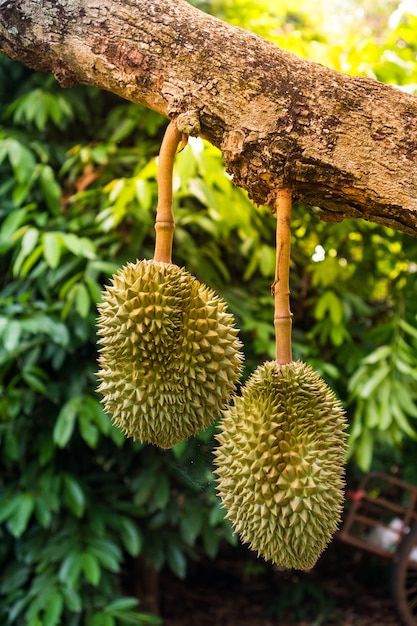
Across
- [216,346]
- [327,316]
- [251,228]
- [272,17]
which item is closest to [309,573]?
[327,316]

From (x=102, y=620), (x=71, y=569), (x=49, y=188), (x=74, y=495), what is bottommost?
(x=102, y=620)

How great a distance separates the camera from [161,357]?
85 cm

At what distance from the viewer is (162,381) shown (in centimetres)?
85

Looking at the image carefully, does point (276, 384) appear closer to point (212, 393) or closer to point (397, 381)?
point (212, 393)

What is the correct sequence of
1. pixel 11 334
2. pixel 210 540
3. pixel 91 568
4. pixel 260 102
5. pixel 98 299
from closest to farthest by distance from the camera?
pixel 260 102 → pixel 11 334 → pixel 98 299 → pixel 91 568 → pixel 210 540

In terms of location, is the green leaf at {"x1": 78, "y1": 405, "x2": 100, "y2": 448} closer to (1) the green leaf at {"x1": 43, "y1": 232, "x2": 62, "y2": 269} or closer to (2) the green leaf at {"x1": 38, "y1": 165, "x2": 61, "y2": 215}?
(1) the green leaf at {"x1": 43, "y1": 232, "x2": 62, "y2": 269}

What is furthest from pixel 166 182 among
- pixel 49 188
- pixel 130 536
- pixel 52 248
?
pixel 130 536

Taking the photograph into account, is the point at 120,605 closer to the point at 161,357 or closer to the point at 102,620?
the point at 102,620

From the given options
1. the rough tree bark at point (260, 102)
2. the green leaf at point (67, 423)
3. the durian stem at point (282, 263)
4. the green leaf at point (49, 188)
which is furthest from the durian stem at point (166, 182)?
the green leaf at point (49, 188)

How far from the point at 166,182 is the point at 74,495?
4.96ft

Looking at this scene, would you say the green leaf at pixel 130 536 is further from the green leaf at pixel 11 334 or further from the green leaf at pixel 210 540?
the green leaf at pixel 11 334

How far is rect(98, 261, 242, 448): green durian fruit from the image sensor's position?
846 mm

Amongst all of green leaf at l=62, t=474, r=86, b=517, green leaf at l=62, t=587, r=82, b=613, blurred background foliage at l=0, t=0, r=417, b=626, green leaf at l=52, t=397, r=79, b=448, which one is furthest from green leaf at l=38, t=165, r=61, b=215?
green leaf at l=62, t=587, r=82, b=613

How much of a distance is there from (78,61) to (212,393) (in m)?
0.46
